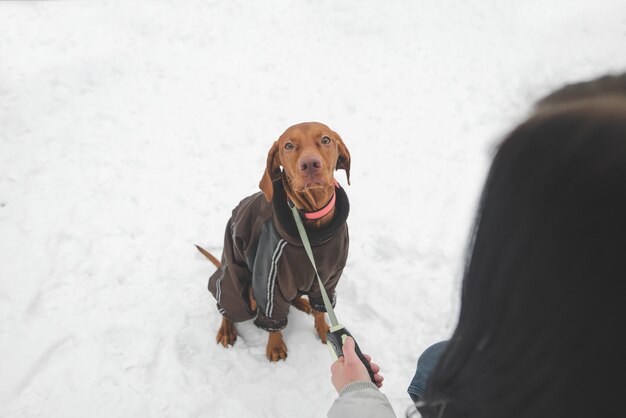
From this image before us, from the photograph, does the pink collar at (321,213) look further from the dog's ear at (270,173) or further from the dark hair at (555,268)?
the dark hair at (555,268)

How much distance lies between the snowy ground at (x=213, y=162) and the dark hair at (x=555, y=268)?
0.46 metres

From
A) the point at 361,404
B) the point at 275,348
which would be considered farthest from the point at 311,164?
the point at 275,348

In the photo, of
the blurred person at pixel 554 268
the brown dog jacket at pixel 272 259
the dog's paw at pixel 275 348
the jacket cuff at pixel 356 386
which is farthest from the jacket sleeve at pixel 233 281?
the blurred person at pixel 554 268

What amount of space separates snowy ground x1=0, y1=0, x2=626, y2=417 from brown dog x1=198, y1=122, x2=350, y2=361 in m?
0.66

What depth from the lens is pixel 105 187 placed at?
12.3ft

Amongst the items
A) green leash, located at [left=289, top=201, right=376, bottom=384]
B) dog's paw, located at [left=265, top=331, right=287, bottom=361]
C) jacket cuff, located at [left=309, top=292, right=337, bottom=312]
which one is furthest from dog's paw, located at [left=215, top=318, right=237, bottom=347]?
green leash, located at [left=289, top=201, right=376, bottom=384]

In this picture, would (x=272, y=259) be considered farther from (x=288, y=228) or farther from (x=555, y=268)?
(x=555, y=268)

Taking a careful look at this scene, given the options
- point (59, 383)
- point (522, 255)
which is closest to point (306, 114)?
point (59, 383)

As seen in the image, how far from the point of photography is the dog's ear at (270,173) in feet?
7.09

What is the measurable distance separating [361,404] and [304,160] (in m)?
1.22

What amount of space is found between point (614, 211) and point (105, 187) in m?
3.97

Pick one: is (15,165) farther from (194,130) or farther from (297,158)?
(297,158)

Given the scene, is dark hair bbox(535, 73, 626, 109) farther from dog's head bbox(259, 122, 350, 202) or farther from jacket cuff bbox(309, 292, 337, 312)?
jacket cuff bbox(309, 292, 337, 312)

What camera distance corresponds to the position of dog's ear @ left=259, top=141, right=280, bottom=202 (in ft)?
7.09
